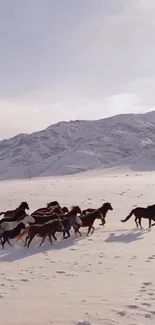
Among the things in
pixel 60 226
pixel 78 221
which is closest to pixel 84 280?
pixel 60 226

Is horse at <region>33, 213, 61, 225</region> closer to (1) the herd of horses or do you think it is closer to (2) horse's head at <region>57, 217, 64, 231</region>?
(1) the herd of horses

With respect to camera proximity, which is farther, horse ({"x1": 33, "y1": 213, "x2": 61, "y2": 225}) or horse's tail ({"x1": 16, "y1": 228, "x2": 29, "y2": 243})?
horse ({"x1": 33, "y1": 213, "x2": 61, "y2": 225})

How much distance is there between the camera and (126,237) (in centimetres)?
1329

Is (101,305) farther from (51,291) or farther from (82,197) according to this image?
(82,197)

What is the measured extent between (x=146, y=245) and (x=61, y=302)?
17.7 feet

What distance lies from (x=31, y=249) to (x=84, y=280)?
3.65 m

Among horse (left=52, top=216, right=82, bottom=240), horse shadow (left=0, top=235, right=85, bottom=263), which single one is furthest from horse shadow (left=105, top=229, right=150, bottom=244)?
horse (left=52, top=216, right=82, bottom=240)

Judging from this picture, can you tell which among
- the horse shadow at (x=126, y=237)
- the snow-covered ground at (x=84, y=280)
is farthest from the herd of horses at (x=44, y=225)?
the horse shadow at (x=126, y=237)

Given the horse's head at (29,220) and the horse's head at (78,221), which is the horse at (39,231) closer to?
the horse's head at (78,221)

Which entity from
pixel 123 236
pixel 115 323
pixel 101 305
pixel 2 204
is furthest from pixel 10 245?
pixel 2 204

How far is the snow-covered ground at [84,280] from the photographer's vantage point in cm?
659

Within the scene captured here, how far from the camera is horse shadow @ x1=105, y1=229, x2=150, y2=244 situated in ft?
41.9

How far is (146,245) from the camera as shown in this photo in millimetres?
12055

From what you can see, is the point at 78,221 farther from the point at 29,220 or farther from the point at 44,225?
the point at 29,220
